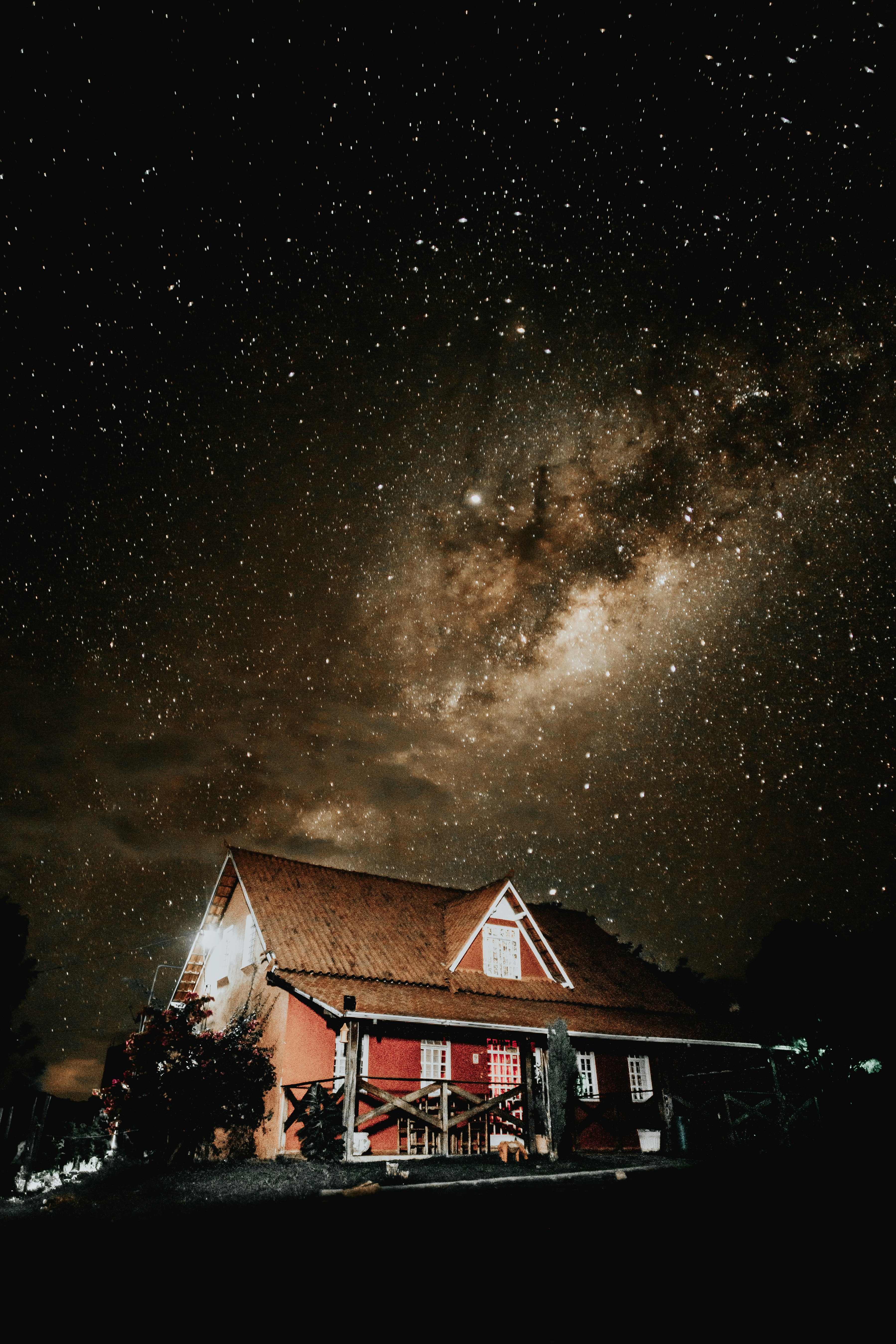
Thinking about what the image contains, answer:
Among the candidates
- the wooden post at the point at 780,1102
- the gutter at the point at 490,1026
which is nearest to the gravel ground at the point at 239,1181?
the wooden post at the point at 780,1102

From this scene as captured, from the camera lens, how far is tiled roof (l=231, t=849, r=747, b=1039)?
18141 millimetres

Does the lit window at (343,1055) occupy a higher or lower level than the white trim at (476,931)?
lower

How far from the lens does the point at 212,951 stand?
80.3ft

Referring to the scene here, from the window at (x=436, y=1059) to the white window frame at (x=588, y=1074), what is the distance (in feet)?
14.0

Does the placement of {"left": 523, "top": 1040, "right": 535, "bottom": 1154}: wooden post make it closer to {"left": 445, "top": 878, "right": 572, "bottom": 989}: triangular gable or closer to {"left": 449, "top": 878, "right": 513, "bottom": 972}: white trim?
{"left": 449, "top": 878, "right": 513, "bottom": 972}: white trim

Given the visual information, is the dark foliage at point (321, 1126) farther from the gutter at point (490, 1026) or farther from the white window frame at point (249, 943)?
the white window frame at point (249, 943)

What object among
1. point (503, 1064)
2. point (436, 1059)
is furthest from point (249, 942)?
point (503, 1064)

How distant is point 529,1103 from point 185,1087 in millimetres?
7413

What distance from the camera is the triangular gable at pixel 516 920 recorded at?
73.3ft

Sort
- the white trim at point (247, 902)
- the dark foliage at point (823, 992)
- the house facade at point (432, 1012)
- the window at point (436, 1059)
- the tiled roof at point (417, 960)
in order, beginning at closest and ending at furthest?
1. the house facade at point (432, 1012)
2. the tiled roof at point (417, 960)
3. the window at point (436, 1059)
4. the white trim at point (247, 902)
5. the dark foliage at point (823, 992)

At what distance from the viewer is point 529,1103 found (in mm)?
14000

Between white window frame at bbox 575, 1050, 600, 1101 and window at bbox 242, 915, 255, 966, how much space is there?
10.3 metres

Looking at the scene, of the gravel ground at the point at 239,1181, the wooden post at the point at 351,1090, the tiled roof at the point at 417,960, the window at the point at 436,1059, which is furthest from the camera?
the window at the point at 436,1059

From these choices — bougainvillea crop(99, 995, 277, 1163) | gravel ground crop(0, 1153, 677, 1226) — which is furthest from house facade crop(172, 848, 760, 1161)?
gravel ground crop(0, 1153, 677, 1226)
